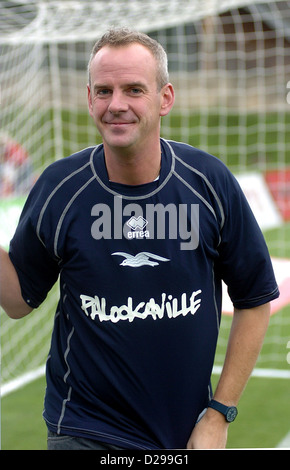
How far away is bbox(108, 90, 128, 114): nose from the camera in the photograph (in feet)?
6.44

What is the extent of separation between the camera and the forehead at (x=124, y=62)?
6.49 feet

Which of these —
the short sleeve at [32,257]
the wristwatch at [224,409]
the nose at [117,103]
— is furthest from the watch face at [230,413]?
the nose at [117,103]

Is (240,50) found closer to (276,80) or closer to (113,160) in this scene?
(276,80)

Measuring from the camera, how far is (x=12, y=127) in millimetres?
6406

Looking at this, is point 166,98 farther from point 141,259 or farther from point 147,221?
point 141,259

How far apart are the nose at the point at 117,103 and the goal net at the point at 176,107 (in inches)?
107

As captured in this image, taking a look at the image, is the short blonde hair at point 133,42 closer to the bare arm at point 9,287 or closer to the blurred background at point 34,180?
the bare arm at point 9,287

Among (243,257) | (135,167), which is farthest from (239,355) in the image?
(135,167)

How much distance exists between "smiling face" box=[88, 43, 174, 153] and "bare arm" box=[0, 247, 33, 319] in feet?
1.66

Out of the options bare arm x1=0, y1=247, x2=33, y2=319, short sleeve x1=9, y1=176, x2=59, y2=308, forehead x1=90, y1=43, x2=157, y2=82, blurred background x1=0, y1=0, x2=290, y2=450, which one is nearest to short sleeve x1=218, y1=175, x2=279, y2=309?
forehead x1=90, y1=43, x2=157, y2=82

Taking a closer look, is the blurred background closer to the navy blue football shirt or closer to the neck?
the navy blue football shirt

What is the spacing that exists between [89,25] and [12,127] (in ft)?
3.72

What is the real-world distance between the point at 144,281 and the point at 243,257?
12.0 inches

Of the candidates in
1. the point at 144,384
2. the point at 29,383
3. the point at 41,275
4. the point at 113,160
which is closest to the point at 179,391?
the point at 144,384
